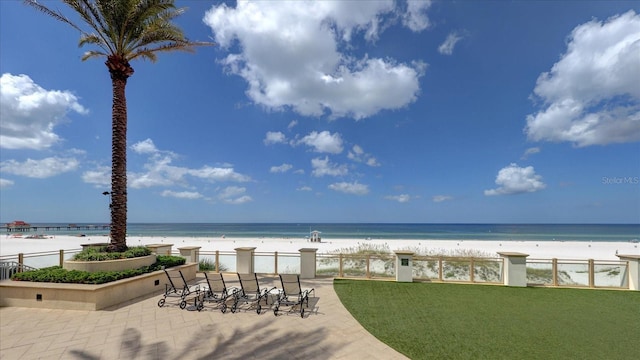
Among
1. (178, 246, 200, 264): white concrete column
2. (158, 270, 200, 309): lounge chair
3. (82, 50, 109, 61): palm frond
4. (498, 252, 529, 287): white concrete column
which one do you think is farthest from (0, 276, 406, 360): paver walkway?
(82, 50, 109, 61): palm frond

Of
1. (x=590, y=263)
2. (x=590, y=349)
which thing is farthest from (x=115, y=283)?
(x=590, y=263)

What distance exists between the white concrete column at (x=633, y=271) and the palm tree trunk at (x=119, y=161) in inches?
684

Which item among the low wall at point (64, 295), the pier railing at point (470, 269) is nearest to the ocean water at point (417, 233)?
the pier railing at point (470, 269)

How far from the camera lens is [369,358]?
498 cm

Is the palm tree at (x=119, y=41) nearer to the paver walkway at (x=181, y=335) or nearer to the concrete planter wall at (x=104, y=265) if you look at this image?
the concrete planter wall at (x=104, y=265)

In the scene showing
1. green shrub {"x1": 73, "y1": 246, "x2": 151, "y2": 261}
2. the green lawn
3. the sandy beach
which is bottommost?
the sandy beach

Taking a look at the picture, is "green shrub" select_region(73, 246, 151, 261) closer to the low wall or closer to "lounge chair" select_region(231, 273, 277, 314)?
the low wall

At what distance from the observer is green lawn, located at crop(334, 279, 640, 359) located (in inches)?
211

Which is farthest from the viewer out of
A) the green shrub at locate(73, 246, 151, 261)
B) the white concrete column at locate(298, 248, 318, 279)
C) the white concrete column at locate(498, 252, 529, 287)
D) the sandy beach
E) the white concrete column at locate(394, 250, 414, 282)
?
the sandy beach

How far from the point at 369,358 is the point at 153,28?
12205mm

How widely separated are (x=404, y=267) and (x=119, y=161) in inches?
430

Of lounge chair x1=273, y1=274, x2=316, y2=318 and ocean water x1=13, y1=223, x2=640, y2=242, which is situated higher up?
lounge chair x1=273, y1=274, x2=316, y2=318

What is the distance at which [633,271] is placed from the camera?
1030 cm

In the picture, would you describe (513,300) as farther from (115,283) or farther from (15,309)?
(15,309)
